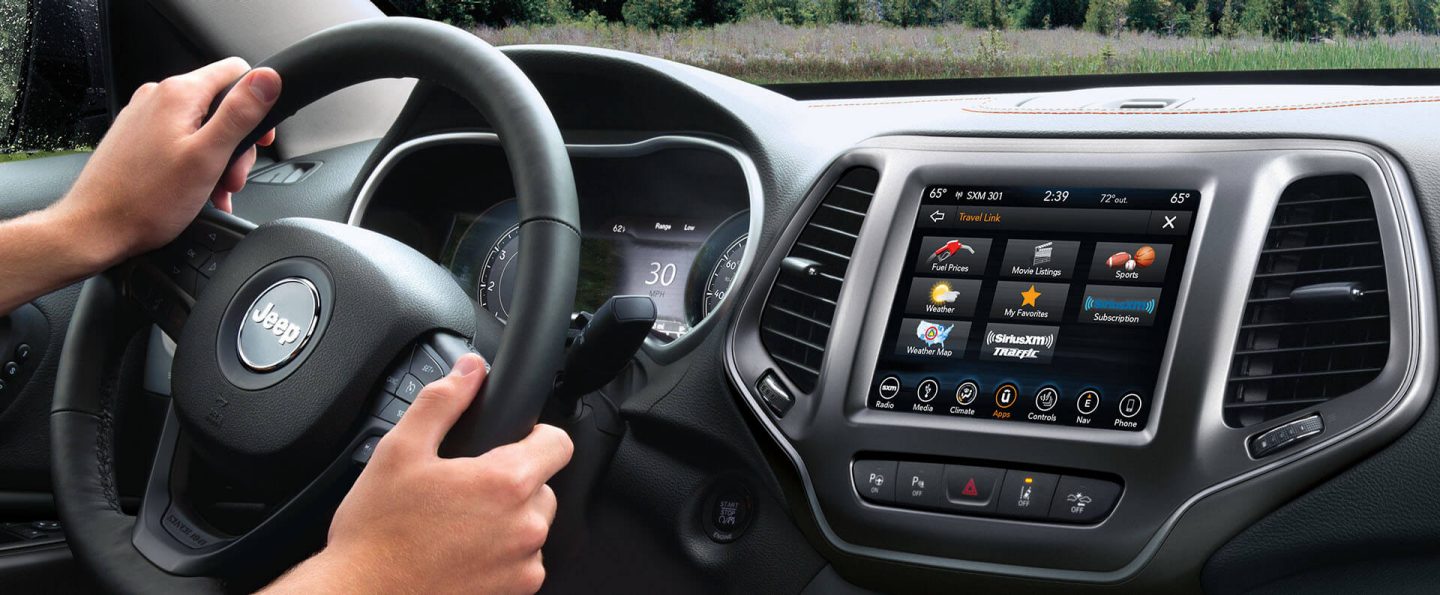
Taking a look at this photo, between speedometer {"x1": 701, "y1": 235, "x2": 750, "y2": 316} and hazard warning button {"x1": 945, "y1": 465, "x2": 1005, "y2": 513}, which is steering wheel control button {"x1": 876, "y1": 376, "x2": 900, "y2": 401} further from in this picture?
speedometer {"x1": 701, "y1": 235, "x2": 750, "y2": 316}

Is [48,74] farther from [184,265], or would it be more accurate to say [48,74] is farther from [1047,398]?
[1047,398]

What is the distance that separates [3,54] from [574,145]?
1243 millimetres

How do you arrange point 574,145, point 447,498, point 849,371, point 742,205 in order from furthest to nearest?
point 574,145 → point 742,205 → point 849,371 → point 447,498

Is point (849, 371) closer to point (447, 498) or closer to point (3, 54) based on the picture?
point (447, 498)

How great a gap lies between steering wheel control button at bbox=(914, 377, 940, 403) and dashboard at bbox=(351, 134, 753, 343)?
35cm

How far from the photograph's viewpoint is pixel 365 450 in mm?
1207

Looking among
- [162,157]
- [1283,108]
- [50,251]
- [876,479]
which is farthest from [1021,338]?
[50,251]

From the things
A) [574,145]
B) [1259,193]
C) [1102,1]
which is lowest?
[574,145]

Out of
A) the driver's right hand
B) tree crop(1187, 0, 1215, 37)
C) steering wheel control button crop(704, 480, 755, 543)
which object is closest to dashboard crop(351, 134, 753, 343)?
steering wheel control button crop(704, 480, 755, 543)

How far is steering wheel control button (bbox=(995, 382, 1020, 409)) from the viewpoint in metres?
1.58

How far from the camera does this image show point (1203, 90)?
183cm

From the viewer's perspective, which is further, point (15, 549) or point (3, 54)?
point (3, 54)

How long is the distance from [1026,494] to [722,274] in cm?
61

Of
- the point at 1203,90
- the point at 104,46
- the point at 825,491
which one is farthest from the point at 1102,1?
the point at 104,46
